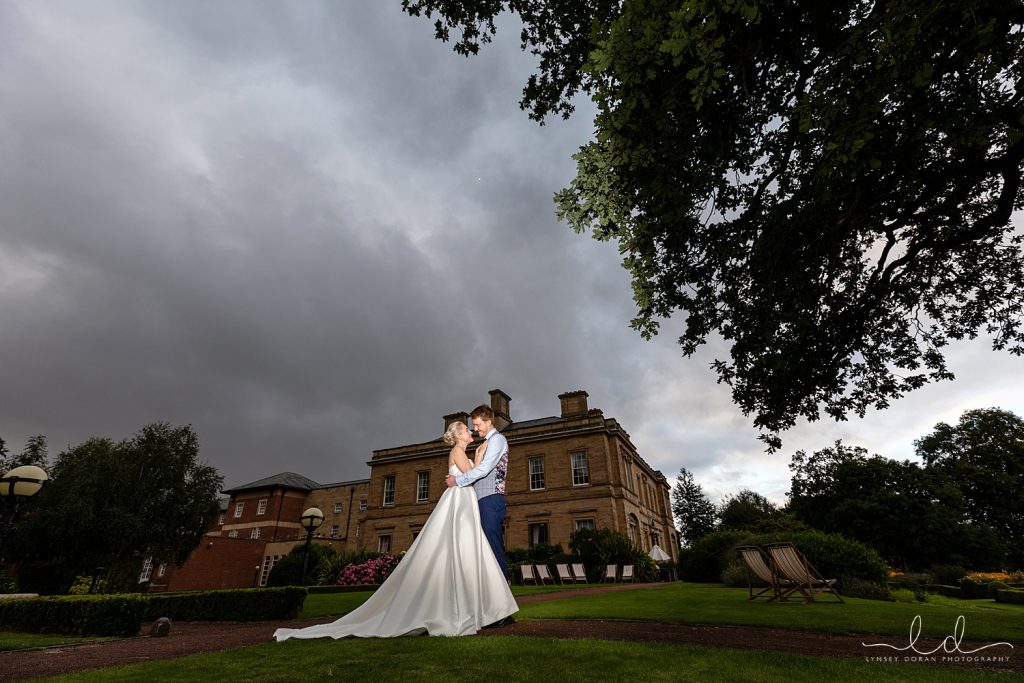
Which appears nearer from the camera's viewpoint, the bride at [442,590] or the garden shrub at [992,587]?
the bride at [442,590]

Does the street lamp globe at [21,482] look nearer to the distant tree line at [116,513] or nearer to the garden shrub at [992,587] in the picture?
the distant tree line at [116,513]

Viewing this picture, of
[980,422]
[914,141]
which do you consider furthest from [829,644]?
[980,422]

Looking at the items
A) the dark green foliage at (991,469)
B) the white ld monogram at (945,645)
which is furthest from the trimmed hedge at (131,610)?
the dark green foliage at (991,469)

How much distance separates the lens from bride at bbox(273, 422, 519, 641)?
4586 mm

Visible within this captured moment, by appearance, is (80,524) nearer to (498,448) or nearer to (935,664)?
(498,448)

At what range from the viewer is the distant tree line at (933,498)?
33.2 meters

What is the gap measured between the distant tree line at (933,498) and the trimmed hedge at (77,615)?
112 feet

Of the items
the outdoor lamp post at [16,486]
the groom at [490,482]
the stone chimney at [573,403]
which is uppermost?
the stone chimney at [573,403]

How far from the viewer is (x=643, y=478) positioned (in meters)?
35.5

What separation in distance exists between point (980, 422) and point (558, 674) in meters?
56.5

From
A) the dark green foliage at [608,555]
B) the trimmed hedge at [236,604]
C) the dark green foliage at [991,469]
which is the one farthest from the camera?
the dark green foliage at [991,469]

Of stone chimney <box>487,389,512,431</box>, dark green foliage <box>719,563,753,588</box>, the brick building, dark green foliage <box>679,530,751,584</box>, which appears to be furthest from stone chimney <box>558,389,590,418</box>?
A: dark green foliage <box>719,563,753,588</box>

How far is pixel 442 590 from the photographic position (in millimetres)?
4812

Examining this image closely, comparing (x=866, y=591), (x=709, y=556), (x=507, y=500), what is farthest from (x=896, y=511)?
(x=866, y=591)
